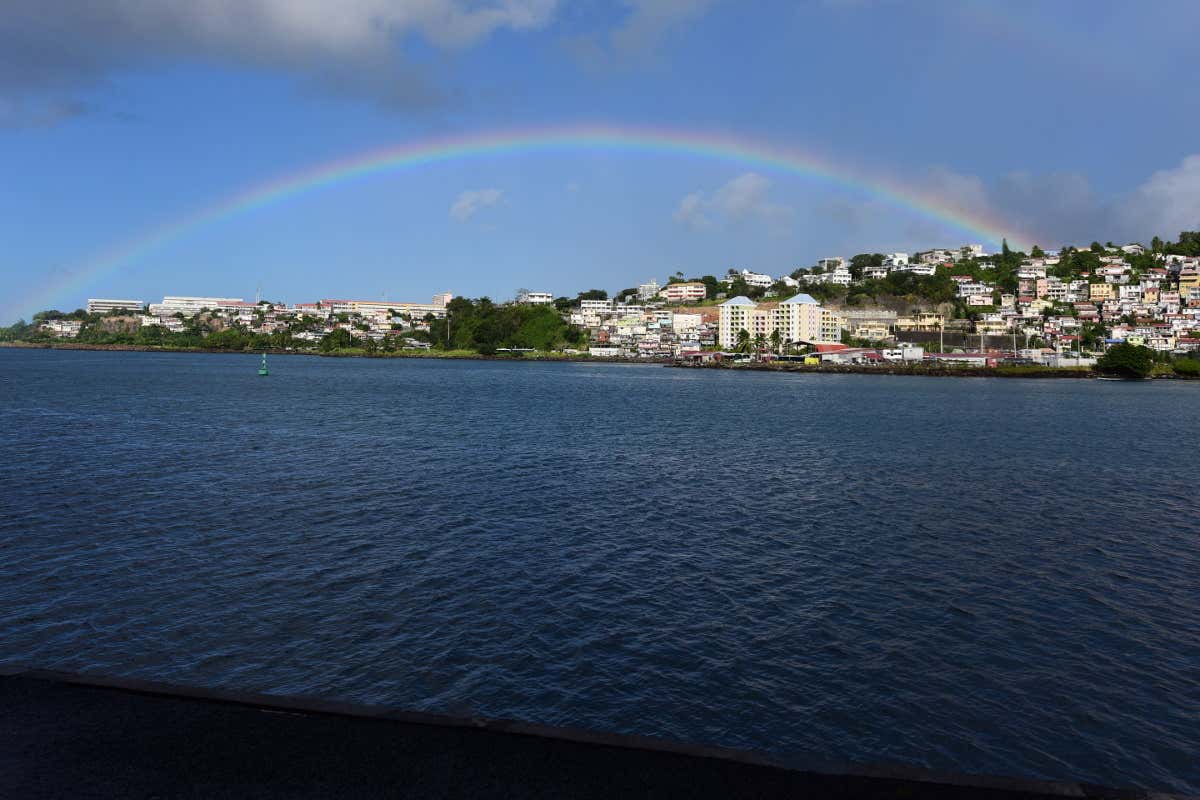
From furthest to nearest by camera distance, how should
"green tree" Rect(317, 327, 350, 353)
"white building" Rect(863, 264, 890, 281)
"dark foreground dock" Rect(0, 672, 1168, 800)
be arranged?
"white building" Rect(863, 264, 890, 281) < "green tree" Rect(317, 327, 350, 353) < "dark foreground dock" Rect(0, 672, 1168, 800)

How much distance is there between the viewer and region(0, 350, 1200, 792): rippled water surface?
8633mm

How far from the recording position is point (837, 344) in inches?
5443

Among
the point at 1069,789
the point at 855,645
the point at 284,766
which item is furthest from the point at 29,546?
the point at 1069,789

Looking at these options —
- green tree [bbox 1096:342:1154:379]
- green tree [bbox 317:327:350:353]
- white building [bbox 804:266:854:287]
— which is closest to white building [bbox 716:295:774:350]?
white building [bbox 804:266:854:287]

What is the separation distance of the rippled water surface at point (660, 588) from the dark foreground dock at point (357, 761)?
3.00 metres

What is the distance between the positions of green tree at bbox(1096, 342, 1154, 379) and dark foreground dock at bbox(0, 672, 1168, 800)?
113161 millimetres

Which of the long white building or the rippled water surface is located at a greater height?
the long white building

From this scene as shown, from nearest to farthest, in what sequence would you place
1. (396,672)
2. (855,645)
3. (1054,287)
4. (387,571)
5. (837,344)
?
(396,672) → (855,645) → (387,571) → (837,344) → (1054,287)

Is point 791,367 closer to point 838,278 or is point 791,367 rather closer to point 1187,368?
point 1187,368

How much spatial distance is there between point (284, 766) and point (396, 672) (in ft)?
15.1

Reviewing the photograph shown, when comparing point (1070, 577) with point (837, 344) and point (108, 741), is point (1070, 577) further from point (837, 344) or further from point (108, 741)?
point (837, 344)

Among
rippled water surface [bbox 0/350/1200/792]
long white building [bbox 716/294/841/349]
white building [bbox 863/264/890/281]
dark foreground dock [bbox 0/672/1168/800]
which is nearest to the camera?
dark foreground dock [bbox 0/672/1168/800]

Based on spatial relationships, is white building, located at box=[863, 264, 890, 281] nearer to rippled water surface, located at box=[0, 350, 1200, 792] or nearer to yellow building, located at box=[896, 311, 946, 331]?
yellow building, located at box=[896, 311, 946, 331]

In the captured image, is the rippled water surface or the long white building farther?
the long white building
